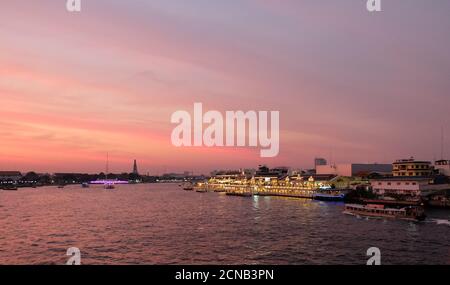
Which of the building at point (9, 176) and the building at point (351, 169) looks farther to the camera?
the building at point (9, 176)

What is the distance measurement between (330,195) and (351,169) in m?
27.5

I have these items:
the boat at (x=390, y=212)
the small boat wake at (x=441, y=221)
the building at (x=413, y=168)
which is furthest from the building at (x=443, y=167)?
the small boat wake at (x=441, y=221)

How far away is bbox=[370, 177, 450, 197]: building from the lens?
183 feet

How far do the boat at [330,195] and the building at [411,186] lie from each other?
8.88m

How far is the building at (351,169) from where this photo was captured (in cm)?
9638

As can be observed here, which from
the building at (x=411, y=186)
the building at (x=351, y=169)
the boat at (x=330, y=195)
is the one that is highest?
the building at (x=351, y=169)

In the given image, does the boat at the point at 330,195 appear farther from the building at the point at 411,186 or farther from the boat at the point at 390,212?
the boat at the point at 390,212

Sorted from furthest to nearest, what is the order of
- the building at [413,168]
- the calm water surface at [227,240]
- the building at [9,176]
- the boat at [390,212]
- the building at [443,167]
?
the building at [9,176] < the building at [443,167] < the building at [413,168] < the boat at [390,212] < the calm water surface at [227,240]

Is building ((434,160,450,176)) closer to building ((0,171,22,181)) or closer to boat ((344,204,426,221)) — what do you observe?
boat ((344,204,426,221))

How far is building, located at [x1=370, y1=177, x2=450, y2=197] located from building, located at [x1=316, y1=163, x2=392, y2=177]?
1229 inches

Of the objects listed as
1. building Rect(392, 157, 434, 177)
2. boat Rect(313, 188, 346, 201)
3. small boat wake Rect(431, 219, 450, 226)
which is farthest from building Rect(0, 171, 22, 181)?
small boat wake Rect(431, 219, 450, 226)

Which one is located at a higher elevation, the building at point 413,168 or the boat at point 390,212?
the building at point 413,168

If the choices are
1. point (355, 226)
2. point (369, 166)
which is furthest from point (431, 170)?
point (355, 226)
